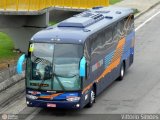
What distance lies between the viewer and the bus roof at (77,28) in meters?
17.4

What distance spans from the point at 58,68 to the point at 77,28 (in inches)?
82.8

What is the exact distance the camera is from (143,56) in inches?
1058

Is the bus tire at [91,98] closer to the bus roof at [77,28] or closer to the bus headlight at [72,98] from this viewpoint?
the bus headlight at [72,98]

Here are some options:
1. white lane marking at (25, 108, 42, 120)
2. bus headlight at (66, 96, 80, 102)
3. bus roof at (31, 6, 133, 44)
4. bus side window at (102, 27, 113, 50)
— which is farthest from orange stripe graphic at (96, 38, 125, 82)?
white lane marking at (25, 108, 42, 120)

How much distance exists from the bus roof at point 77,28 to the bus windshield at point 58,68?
255mm

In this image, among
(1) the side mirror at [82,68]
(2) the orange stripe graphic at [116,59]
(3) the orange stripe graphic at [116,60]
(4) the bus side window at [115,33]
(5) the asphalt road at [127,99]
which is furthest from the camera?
(4) the bus side window at [115,33]

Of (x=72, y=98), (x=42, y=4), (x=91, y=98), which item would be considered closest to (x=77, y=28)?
(x=91, y=98)

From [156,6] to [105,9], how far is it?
2042 cm

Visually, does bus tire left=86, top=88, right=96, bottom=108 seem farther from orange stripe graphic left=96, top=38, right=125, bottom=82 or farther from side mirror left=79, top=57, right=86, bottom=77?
side mirror left=79, top=57, right=86, bottom=77

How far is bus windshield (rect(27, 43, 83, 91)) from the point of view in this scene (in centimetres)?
1711

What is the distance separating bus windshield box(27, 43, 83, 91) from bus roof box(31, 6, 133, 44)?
25 centimetres

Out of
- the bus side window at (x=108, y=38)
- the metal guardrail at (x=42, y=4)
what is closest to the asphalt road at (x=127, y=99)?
the bus side window at (x=108, y=38)

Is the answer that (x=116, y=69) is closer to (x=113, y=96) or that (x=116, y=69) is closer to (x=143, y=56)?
(x=113, y=96)

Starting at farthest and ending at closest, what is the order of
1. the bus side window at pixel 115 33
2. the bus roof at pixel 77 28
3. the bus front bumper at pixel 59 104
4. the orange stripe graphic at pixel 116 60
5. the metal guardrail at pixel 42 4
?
1. the metal guardrail at pixel 42 4
2. the bus side window at pixel 115 33
3. the orange stripe graphic at pixel 116 60
4. the bus roof at pixel 77 28
5. the bus front bumper at pixel 59 104
